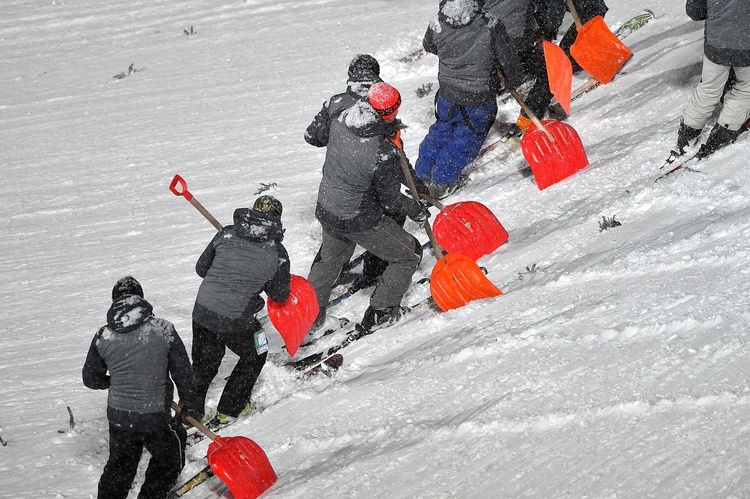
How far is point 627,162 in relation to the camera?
6957 mm

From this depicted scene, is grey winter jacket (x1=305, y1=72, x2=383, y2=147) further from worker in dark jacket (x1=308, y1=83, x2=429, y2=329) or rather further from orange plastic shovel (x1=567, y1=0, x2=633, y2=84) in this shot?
orange plastic shovel (x1=567, y1=0, x2=633, y2=84)

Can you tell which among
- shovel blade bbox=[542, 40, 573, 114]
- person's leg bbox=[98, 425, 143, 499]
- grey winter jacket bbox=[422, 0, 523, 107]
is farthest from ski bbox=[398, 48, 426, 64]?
person's leg bbox=[98, 425, 143, 499]

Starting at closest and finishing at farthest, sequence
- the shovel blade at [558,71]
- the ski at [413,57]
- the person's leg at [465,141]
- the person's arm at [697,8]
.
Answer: the person's arm at [697,8] → the person's leg at [465,141] → the shovel blade at [558,71] → the ski at [413,57]

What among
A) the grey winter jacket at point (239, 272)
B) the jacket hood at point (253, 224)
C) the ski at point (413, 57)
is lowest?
the grey winter jacket at point (239, 272)

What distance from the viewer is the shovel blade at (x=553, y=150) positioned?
6.95m

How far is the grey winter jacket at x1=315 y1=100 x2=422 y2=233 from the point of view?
5.55 metres

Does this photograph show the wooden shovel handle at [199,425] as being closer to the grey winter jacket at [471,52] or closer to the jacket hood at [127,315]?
the jacket hood at [127,315]

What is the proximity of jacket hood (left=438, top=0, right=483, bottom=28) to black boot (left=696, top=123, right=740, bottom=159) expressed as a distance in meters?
2.08

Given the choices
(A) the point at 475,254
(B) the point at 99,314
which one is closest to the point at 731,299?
(A) the point at 475,254

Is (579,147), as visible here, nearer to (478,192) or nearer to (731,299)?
(478,192)

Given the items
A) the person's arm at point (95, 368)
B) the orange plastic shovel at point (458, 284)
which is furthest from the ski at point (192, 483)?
the orange plastic shovel at point (458, 284)

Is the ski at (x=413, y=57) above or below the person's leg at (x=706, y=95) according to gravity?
above

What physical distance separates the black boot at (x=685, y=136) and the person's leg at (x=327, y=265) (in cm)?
282

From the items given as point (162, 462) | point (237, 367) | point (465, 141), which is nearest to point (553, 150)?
point (465, 141)
